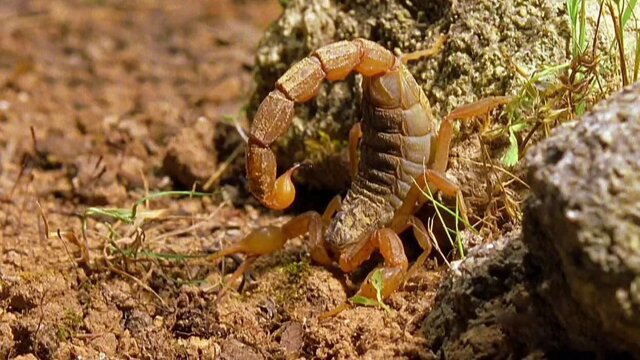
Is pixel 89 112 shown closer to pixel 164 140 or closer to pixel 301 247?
pixel 164 140

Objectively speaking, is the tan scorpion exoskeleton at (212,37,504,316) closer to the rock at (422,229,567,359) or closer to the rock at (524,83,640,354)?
the rock at (422,229,567,359)

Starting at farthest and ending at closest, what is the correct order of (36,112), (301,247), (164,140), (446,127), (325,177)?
(36,112)
(164,140)
(325,177)
(301,247)
(446,127)

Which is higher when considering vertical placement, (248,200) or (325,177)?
(325,177)

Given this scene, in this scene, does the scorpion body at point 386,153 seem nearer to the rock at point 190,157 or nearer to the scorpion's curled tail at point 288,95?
the scorpion's curled tail at point 288,95

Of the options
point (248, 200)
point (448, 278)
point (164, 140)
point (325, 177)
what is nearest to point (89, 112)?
point (164, 140)

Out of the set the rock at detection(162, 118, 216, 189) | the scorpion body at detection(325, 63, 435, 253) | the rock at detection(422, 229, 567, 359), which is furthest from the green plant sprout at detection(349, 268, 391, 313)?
the rock at detection(162, 118, 216, 189)
